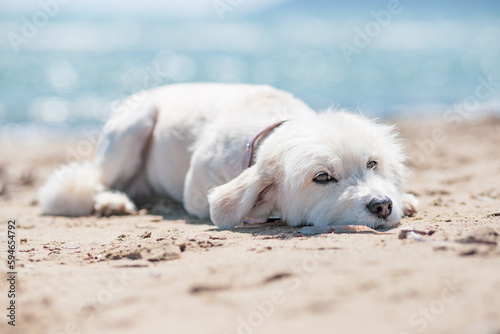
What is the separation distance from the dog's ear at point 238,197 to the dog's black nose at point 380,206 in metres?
0.84

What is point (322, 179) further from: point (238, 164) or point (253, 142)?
point (238, 164)

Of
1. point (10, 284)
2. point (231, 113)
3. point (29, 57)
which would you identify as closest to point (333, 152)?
point (231, 113)

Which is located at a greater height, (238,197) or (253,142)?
(253,142)

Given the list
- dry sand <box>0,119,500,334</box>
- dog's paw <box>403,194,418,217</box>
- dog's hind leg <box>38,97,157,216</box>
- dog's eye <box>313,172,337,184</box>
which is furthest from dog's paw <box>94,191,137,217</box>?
dog's paw <box>403,194,418,217</box>

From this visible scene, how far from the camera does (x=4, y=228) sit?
506 centimetres

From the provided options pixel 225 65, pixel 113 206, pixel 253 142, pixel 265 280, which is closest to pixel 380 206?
pixel 253 142

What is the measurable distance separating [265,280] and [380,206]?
1506 millimetres

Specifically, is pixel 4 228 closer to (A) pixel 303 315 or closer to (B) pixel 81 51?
A: (A) pixel 303 315

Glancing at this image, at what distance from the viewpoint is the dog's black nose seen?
12.6ft

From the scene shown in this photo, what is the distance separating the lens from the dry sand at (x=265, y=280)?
83.4 inches

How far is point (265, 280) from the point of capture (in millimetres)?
2625

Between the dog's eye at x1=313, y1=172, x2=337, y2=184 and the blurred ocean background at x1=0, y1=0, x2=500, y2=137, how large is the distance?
4.11 ft

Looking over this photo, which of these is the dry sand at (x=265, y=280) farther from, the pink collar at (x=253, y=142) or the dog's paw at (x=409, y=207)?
the pink collar at (x=253, y=142)

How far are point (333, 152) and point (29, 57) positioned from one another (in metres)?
29.1
